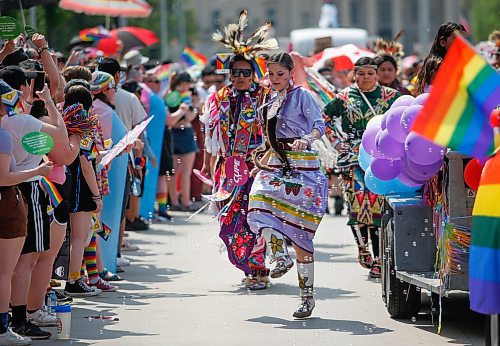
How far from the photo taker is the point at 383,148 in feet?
31.3

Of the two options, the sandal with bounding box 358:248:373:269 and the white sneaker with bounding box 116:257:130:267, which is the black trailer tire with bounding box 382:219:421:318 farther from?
the white sneaker with bounding box 116:257:130:267

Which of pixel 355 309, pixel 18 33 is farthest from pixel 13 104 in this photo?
pixel 355 309

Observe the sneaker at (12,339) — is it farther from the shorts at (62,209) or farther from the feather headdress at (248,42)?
the feather headdress at (248,42)

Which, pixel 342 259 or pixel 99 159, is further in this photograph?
pixel 342 259

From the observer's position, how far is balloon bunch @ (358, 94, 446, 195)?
8.69 meters

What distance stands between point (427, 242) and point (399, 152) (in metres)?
0.66

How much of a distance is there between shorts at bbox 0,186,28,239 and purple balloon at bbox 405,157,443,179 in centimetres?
255

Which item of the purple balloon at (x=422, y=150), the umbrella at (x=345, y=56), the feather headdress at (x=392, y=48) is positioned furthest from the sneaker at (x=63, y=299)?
the feather headdress at (x=392, y=48)

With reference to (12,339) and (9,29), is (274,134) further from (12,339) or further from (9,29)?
(12,339)

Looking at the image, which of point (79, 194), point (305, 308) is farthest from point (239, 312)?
point (79, 194)

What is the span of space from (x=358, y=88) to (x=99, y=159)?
2.48 m

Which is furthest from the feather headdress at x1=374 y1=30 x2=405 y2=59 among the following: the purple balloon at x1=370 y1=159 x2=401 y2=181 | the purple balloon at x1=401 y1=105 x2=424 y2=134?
the purple balloon at x1=401 y1=105 x2=424 y2=134

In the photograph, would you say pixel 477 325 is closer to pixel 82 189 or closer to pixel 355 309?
pixel 355 309

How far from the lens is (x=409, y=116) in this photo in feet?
29.8
